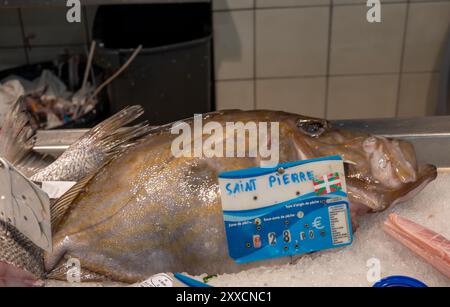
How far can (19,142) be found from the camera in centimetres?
82

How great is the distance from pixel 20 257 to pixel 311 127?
442 mm

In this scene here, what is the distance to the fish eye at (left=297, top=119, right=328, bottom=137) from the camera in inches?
31.5

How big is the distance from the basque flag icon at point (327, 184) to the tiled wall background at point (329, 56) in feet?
4.75

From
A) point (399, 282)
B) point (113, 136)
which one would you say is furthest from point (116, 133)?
point (399, 282)

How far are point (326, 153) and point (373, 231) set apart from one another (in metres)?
0.15

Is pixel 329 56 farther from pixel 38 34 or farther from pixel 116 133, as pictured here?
pixel 116 133

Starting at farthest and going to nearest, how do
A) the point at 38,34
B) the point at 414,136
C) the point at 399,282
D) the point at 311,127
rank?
1. the point at 38,34
2. the point at 414,136
3. the point at 311,127
4. the point at 399,282

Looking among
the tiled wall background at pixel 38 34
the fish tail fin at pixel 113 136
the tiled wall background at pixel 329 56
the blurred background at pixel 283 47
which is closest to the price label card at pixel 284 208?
the fish tail fin at pixel 113 136

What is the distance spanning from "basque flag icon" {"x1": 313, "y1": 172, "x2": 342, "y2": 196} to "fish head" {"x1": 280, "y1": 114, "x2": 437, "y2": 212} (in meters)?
0.03

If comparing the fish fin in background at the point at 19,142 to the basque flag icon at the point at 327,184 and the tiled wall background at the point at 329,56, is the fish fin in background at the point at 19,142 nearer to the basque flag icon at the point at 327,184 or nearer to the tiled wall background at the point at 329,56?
the basque flag icon at the point at 327,184

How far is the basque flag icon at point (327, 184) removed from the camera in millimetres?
763

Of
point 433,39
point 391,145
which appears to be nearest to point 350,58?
point 433,39

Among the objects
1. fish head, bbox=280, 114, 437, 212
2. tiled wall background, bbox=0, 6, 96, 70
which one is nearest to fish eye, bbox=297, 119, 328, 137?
fish head, bbox=280, 114, 437, 212

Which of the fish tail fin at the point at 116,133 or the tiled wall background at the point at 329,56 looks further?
the tiled wall background at the point at 329,56
